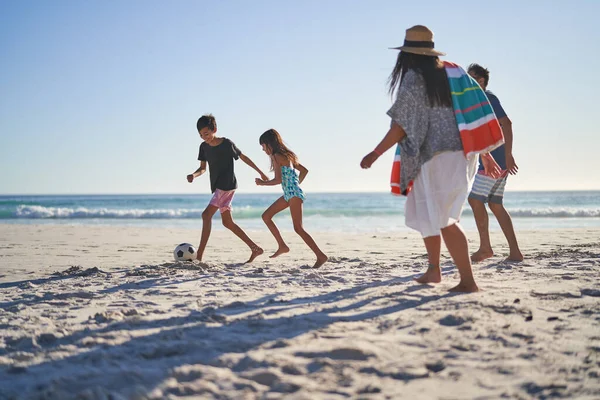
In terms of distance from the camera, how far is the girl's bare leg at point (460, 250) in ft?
12.0

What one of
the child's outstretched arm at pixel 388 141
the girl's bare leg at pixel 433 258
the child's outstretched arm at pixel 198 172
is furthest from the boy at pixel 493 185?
the child's outstretched arm at pixel 198 172

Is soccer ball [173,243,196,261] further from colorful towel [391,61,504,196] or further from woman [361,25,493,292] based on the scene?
colorful towel [391,61,504,196]

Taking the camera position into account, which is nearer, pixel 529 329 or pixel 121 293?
pixel 529 329

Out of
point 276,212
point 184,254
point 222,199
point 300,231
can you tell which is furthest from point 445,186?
point 184,254

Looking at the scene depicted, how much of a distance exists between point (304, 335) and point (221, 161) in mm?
3982

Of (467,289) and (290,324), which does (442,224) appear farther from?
(290,324)

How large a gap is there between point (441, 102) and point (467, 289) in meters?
1.33

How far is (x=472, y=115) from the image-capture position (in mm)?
3635

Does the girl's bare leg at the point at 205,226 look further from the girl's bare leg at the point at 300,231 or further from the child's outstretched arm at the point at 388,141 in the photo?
the child's outstretched arm at the point at 388,141

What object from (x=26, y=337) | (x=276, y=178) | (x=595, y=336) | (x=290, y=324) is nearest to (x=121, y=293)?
(x=26, y=337)

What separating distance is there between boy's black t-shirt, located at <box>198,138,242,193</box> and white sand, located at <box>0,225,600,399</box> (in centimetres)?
157

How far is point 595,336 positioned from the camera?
270 centimetres

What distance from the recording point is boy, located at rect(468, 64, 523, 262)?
17.8 feet

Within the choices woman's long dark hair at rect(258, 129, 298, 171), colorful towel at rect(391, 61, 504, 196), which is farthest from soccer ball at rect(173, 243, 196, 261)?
colorful towel at rect(391, 61, 504, 196)
